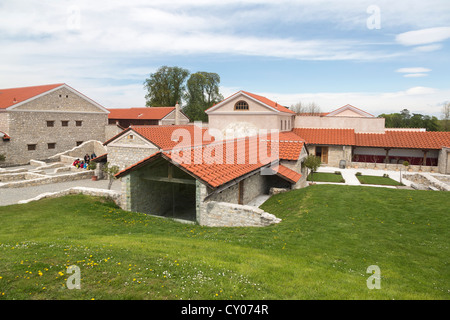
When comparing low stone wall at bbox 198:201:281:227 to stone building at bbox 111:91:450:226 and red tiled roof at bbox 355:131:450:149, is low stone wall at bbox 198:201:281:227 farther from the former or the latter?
red tiled roof at bbox 355:131:450:149

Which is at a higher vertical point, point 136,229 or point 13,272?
point 13,272

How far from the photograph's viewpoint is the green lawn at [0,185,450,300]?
629cm

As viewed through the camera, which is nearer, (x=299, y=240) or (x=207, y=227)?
(x=299, y=240)

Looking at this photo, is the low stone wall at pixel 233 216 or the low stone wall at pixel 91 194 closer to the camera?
the low stone wall at pixel 233 216

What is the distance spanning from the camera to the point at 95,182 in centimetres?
2567

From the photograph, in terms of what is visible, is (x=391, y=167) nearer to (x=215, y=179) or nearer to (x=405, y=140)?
(x=405, y=140)

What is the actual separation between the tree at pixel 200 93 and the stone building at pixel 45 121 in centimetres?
3509

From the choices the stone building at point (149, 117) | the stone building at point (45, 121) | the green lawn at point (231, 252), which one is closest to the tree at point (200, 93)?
the stone building at point (149, 117)

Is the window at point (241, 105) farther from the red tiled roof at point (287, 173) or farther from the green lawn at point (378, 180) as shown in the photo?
the green lawn at point (378, 180)

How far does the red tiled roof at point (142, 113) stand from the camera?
160 ft

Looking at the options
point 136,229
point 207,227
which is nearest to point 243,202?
point 207,227
